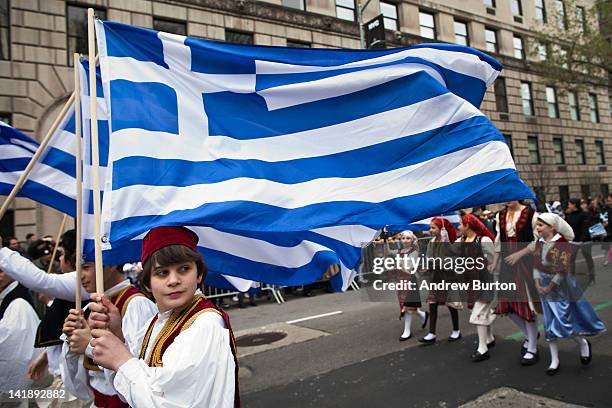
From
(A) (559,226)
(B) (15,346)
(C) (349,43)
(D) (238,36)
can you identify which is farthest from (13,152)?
(C) (349,43)

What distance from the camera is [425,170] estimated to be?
3.08m

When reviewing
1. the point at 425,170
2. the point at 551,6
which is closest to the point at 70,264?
the point at 425,170

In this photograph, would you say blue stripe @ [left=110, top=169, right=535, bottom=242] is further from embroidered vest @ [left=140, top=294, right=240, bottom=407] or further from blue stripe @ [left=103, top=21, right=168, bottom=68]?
Answer: blue stripe @ [left=103, top=21, right=168, bottom=68]

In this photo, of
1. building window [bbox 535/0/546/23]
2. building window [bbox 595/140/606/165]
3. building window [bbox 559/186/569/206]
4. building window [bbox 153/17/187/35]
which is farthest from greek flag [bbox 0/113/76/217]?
building window [bbox 595/140/606/165]

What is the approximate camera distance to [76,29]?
16156 mm

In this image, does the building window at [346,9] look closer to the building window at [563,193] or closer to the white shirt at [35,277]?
the building window at [563,193]

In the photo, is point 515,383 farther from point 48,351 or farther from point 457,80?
point 48,351

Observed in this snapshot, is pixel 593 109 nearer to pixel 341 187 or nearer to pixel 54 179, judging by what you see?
pixel 341 187

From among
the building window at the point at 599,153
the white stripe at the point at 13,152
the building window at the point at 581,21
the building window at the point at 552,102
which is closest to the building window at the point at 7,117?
the white stripe at the point at 13,152

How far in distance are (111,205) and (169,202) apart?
0.29 metres

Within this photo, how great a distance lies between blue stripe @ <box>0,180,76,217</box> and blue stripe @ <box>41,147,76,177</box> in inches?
8.1

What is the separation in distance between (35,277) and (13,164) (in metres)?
1.96

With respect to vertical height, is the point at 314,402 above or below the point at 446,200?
below

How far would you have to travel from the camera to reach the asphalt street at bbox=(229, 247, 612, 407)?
4887 millimetres
